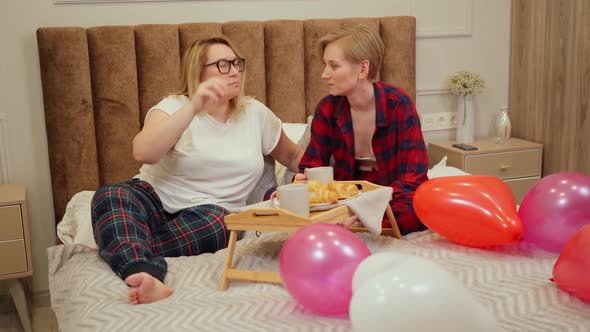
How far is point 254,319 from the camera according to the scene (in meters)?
1.47

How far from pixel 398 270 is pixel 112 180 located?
6.17 feet

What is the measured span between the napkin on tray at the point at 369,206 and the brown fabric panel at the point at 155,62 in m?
1.13

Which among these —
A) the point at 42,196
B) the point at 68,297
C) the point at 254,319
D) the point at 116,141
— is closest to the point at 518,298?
the point at 254,319

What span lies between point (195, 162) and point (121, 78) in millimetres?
754

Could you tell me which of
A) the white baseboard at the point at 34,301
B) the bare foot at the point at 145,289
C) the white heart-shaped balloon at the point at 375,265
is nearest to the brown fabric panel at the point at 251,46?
the white baseboard at the point at 34,301

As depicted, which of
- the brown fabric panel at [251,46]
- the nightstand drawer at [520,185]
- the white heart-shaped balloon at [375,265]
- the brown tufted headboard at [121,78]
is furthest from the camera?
the nightstand drawer at [520,185]

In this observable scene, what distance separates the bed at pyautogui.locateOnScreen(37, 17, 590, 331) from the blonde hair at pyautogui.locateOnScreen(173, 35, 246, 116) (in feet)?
1.07

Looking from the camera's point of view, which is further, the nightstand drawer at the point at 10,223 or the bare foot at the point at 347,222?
the nightstand drawer at the point at 10,223

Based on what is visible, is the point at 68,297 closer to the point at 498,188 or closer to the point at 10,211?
the point at 10,211

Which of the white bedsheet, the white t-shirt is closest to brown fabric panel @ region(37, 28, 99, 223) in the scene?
the white t-shirt

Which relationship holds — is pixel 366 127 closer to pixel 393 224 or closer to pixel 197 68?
pixel 393 224

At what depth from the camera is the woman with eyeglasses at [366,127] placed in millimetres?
2191

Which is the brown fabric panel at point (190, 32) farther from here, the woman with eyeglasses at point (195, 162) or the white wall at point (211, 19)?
the woman with eyeglasses at point (195, 162)

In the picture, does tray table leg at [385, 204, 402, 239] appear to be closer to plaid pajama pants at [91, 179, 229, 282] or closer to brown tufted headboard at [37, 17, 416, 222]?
plaid pajama pants at [91, 179, 229, 282]
